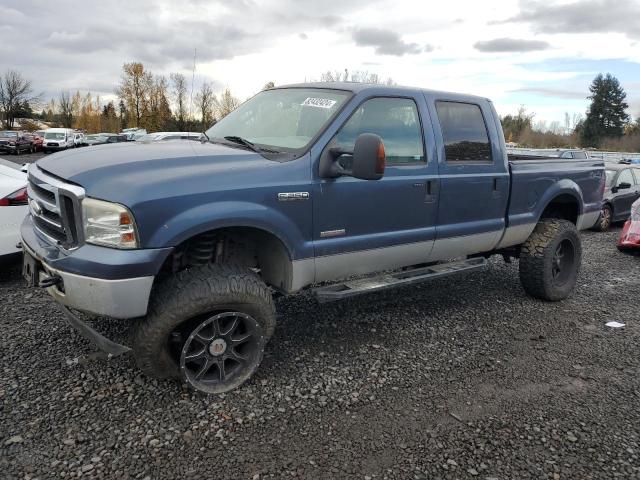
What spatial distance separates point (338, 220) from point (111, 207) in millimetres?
1512

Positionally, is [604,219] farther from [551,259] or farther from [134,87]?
[134,87]

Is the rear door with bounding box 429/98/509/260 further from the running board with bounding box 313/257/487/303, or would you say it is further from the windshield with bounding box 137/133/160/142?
the windshield with bounding box 137/133/160/142

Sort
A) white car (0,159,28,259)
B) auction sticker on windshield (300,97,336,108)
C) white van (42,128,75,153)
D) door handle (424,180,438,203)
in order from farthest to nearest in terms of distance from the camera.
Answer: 1. white van (42,128,75,153)
2. white car (0,159,28,259)
3. door handle (424,180,438,203)
4. auction sticker on windshield (300,97,336,108)

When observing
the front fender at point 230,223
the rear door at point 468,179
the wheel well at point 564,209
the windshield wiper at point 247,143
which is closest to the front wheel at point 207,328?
the front fender at point 230,223

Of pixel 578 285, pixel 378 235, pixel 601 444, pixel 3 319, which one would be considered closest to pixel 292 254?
pixel 378 235

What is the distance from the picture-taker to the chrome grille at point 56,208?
2.89 m

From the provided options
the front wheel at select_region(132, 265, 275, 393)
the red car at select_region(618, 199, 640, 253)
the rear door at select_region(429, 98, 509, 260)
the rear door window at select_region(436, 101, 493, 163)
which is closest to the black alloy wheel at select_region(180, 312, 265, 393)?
the front wheel at select_region(132, 265, 275, 393)

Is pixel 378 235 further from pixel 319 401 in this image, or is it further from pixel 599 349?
pixel 599 349

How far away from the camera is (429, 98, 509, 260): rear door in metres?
4.29

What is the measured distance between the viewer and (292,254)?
11.3 ft

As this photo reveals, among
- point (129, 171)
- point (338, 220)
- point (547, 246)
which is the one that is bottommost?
point (547, 246)

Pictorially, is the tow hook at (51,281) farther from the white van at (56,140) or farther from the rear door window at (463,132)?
the white van at (56,140)

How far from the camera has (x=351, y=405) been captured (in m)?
3.27

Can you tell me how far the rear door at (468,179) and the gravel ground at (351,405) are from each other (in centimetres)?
83
